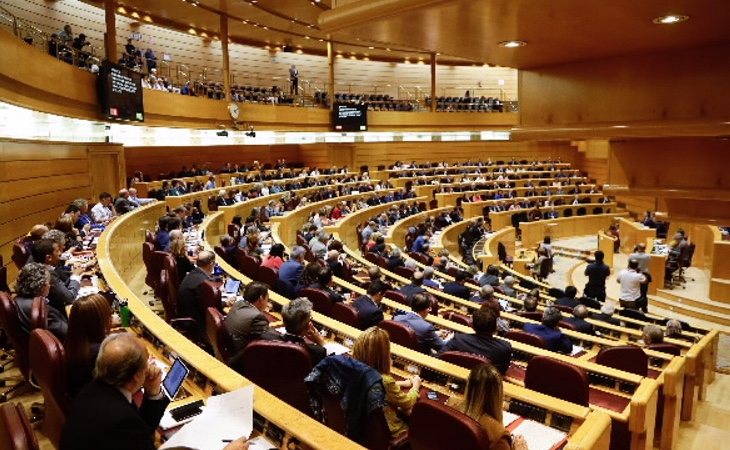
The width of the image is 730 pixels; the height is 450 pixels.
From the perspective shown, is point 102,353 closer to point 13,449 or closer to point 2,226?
point 13,449

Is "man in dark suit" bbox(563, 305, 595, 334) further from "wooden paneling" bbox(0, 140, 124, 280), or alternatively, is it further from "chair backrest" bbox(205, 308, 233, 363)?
"wooden paneling" bbox(0, 140, 124, 280)

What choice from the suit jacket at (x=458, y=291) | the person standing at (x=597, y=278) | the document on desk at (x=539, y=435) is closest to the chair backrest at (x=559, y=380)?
the document on desk at (x=539, y=435)

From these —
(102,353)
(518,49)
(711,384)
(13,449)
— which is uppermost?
(518,49)

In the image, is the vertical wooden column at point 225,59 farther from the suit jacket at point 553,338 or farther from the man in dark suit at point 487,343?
the man in dark suit at point 487,343

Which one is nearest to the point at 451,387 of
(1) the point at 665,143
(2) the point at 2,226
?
(1) the point at 665,143

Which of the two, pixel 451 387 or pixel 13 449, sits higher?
pixel 13 449

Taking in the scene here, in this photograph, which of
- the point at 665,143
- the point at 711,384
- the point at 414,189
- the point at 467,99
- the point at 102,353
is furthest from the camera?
the point at 467,99

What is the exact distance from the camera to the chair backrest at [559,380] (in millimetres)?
3027

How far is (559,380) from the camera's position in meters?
3.10

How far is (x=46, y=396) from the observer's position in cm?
249

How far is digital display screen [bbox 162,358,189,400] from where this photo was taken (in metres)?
2.42

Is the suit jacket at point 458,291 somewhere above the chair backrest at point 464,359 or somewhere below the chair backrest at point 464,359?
below

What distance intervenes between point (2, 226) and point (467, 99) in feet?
63.6

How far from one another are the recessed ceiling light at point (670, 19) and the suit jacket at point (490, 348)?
2.15 meters
